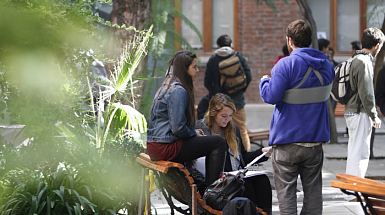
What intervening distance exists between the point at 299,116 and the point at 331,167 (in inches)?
198

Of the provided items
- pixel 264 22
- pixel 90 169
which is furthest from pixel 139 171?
pixel 264 22

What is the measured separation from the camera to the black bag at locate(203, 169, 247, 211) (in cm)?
511

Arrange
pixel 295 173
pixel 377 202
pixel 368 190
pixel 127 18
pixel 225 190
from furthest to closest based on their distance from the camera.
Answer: pixel 127 18 < pixel 225 190 < pixel 295 173 < pixel 377 202 < pixel 368 190

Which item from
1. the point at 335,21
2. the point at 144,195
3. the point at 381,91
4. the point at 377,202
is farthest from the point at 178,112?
the point at 335,21

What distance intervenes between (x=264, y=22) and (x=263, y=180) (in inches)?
422

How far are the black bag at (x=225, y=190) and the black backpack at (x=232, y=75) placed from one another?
4.85 metres

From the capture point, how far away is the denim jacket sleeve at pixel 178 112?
536 cm

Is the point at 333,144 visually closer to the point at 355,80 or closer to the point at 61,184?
the point at 355,80

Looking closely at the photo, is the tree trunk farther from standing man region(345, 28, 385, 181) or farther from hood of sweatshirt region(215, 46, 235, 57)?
standing man region(345, 28, 385, 181)

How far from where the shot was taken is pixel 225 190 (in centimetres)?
511

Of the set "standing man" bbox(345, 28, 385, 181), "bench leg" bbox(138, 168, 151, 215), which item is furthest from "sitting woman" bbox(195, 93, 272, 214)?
"standing man" bbox(345, 28, 385, 181)

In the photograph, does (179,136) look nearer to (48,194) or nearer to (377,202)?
(48,194)

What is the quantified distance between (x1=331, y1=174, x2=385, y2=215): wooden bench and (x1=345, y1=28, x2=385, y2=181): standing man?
2.88 m

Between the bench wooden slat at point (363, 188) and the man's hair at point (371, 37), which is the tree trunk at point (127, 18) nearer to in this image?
the man's hair at point (371, 37)
